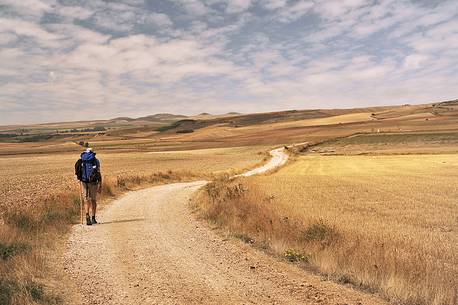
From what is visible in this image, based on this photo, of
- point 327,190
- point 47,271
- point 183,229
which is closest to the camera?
point 47,271

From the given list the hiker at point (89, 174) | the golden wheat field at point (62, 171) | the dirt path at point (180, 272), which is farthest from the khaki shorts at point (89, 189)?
the golden wheat field at point (62, 171)

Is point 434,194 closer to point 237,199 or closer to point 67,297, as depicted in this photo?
point 237,199

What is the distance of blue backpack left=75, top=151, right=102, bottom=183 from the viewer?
14.3 metres

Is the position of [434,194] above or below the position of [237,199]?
below

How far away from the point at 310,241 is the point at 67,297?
5.70 m

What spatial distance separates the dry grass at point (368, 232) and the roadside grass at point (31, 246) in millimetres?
4968

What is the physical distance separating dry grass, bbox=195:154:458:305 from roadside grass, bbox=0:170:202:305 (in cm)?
497

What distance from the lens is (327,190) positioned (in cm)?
2708

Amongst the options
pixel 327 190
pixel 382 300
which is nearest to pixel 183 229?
pixel 382 300

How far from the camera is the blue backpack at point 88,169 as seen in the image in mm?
14289

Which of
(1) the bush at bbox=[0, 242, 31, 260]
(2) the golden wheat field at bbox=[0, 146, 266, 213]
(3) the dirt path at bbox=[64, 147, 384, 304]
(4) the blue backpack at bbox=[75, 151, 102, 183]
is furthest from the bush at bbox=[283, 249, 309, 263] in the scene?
(2) the golden wheat field at bbox=[0, 146, 266, 213]

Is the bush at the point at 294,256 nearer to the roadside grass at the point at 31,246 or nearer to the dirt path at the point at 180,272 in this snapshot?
the dirt path at the point at 180,272

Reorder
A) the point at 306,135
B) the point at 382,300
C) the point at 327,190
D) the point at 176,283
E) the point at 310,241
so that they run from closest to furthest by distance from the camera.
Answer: the point at 382,300 → the point at 176,283 → the point at 310,241 → the point at 327,190 → the point at 306,135

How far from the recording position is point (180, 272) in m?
8.23
